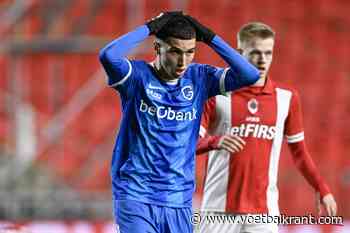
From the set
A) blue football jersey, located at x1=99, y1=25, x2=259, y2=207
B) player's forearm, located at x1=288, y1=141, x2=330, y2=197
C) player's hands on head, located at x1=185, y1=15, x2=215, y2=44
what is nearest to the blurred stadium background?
player's forearm, located at x1=288, y1=141, x2=330, y2=197

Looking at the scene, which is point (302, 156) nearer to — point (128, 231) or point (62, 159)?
point (128, 231)

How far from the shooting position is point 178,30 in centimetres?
484

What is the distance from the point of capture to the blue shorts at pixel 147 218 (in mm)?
4852

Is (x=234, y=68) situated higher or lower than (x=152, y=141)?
higher

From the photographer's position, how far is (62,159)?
11016 millimetres

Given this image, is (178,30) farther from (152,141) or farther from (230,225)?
(230,225)

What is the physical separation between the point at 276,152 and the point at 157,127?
1.13 meters

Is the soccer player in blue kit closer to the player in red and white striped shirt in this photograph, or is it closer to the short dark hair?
the short dark hair

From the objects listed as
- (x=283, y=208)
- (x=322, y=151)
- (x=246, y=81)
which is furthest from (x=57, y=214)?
(x=246, y=81)

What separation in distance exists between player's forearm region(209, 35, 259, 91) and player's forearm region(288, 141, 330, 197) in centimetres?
89

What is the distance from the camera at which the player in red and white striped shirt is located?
18.9ft

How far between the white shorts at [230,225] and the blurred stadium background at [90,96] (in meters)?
3.29

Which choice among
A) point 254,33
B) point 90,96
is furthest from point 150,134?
point 90,96

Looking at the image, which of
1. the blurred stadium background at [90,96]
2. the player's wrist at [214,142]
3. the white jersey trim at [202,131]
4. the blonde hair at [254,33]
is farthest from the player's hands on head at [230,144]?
the blurred stadium background at [90,96]
